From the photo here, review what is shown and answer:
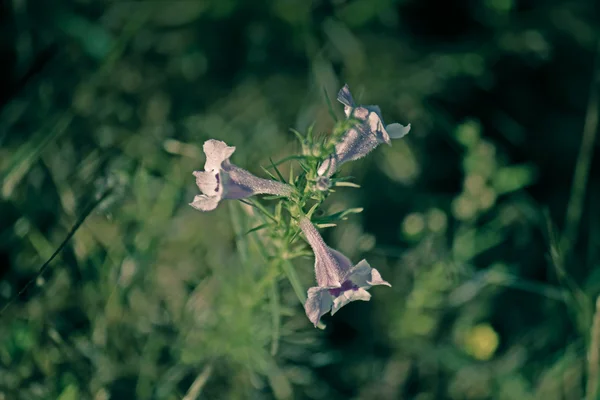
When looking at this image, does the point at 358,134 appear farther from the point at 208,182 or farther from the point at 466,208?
the point at 466,208

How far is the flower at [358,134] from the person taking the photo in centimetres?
180

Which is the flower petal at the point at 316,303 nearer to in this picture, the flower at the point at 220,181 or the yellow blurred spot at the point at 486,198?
the flower at the point at 220,181

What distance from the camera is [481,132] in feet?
12.5

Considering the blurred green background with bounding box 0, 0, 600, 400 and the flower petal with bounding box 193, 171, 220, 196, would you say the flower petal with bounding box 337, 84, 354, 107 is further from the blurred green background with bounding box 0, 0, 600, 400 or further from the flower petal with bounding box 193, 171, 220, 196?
the blurred green background with bounding box 0, 0, 600, 400

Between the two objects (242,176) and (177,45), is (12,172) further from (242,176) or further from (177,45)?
(242,176)

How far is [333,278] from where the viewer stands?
177 centimetres

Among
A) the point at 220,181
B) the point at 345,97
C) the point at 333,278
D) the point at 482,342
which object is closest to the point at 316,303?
the point at 333,278

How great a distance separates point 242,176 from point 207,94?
6.43 ft

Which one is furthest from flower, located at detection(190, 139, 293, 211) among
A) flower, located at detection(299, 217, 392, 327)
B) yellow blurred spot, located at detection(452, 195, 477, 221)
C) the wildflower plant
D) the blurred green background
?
yellow blurred spot, located at detection(452, 195, 477, 221)

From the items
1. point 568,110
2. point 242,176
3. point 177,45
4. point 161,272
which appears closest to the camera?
point 242,176

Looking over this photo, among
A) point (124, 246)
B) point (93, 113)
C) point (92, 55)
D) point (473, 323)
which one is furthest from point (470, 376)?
point (92, 55)

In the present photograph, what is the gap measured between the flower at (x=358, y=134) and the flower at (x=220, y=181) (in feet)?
0.77

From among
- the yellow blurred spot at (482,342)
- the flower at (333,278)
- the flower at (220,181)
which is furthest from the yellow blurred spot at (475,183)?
the flower at (220,181)

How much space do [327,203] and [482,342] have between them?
1103 millimetres
